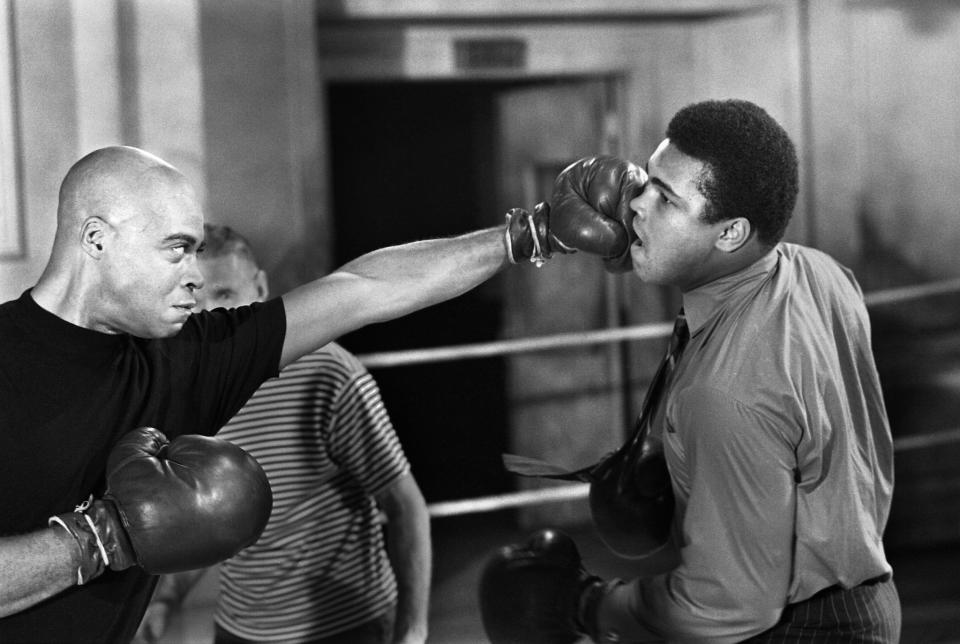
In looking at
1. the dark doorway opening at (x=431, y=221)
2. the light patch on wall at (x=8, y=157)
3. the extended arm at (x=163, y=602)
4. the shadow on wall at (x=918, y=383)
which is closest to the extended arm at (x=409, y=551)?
the extended arm at (x=163, y=602)

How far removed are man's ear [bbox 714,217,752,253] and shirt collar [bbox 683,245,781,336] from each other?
0.16 ft

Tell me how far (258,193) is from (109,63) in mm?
500

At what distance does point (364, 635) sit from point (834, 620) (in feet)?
2.82

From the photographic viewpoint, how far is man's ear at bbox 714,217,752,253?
152 cm

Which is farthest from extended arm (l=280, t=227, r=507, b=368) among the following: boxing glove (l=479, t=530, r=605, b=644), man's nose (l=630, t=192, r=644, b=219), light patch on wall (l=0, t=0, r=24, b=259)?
light patch on wall (l=0, t=0, r=24, b=259)

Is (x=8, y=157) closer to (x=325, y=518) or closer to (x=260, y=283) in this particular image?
(x=260, y=283)

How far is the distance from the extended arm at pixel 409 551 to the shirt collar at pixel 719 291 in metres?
0.64

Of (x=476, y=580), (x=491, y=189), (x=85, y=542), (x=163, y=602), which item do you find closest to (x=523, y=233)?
(x=85, y=542)

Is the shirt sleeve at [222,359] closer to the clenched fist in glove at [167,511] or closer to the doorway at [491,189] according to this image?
the clenched fist in glove at [167,511]

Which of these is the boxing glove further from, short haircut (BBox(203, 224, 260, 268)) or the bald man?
short haircut (BBox(203, 224, 260, 268))

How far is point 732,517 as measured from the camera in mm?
1427

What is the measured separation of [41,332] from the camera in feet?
4.63

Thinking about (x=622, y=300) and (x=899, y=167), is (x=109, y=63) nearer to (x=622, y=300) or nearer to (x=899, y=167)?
(x=622, y=300)

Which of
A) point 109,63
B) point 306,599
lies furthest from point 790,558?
point 109,63
